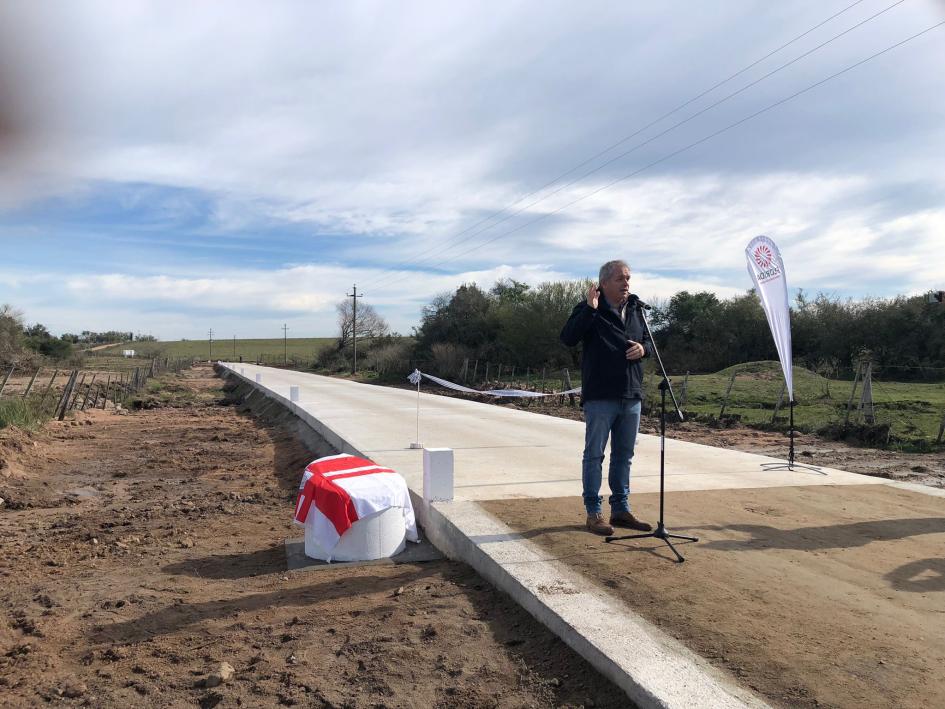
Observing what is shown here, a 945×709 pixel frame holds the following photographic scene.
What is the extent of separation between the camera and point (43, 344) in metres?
65.5

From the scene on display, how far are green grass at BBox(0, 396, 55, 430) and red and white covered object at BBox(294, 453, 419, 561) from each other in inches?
442

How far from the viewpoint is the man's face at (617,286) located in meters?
5.25

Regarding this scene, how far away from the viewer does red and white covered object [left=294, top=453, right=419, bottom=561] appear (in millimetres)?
5480

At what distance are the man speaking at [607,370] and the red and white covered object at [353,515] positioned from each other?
60.7 inches

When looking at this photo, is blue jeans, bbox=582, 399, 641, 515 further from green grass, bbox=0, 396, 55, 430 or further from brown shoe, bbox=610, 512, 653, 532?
green grass, bbox=0, 396, 55, 430

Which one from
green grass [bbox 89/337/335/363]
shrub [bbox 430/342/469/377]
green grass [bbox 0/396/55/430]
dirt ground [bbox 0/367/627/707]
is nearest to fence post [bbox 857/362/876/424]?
dirt ground [bbox 0/367/627/707]

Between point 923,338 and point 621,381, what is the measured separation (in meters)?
35.5

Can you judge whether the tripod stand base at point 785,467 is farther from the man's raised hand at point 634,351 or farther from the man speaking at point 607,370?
the man's raised hand at point 634,351

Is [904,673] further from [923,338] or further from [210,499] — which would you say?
[923,338]

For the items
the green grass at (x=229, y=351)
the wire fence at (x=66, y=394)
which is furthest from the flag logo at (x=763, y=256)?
the green grass at (x=229, y=351)

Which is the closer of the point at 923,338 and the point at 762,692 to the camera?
the point at 762,692

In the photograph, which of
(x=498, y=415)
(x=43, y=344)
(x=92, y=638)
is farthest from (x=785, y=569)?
(x=43, y=344)

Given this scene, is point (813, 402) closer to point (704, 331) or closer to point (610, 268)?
point (610, 268)

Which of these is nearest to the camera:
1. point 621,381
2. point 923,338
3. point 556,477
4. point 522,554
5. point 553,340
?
point 522,554
